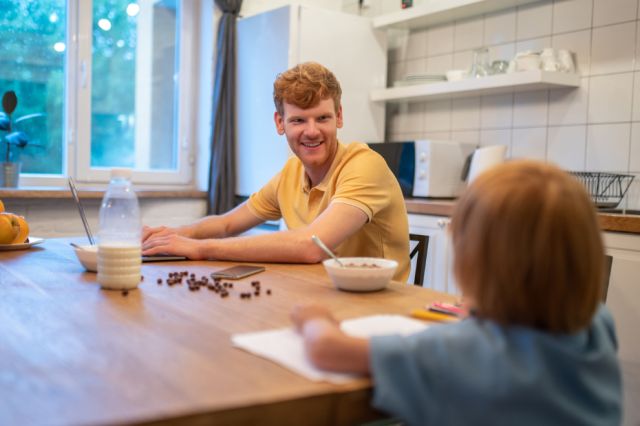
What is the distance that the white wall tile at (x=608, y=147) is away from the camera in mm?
2953

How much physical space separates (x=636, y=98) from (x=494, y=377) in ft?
8.41

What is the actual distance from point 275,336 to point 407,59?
339cm

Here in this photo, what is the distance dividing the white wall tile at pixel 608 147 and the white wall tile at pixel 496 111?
478mm

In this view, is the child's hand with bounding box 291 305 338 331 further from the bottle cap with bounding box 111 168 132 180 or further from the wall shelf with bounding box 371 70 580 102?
the wall shelf with bounding box 371 70 580 102

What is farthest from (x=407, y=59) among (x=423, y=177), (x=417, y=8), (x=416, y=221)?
(x=416, y=221)

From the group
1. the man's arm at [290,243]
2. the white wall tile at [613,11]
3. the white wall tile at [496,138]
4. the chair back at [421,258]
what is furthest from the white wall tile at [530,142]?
the man's arm at [290,243]

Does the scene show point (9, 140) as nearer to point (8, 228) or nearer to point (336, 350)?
point (8, 228)

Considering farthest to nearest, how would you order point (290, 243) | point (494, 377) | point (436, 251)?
point (436, 251) → point (290, 243) → point (494, 377)

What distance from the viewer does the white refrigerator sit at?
146 inches

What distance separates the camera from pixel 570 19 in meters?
3.19

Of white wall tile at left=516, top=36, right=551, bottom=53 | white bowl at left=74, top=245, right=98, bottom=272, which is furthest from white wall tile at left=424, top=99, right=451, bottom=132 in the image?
white bowl at left=74, top=245, right=98, bottom=272

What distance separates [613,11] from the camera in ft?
9.83

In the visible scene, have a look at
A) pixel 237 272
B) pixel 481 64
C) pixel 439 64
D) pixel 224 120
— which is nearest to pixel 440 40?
pixel 439 64

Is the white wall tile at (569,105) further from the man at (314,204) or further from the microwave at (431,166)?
the man at (314,204)
